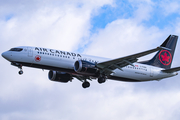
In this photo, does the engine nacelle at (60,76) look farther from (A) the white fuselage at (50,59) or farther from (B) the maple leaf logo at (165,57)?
(B) the maple leaf logo at (165,57)

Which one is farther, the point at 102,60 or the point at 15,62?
the point at 102,60

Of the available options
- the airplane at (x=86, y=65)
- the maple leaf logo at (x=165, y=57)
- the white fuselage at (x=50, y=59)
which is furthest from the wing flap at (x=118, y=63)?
the maple leaf logo at (x=165, y=57)

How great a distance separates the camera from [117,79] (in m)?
46.4

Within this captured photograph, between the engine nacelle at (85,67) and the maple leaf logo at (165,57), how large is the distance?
14.3 meters

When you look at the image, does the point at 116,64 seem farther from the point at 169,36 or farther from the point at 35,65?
the point at 169,36

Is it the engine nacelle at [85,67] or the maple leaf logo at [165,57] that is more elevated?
the maple leaf logo at [165,57]

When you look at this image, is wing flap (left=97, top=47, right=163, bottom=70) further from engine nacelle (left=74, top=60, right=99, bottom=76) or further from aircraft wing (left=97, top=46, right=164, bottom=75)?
engine nacelle (left=74, top=60, right=99, bottom=76)

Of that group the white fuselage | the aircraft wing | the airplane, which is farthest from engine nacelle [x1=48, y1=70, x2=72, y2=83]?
the aircraft wing

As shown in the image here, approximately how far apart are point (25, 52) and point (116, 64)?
41.7 ft

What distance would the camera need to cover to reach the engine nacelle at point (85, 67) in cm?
4126

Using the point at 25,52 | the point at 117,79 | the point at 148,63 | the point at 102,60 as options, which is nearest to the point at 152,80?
the point at 148,63

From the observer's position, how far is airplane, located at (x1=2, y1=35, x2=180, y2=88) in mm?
40406

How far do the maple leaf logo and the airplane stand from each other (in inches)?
20.2

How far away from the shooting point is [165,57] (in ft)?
170
